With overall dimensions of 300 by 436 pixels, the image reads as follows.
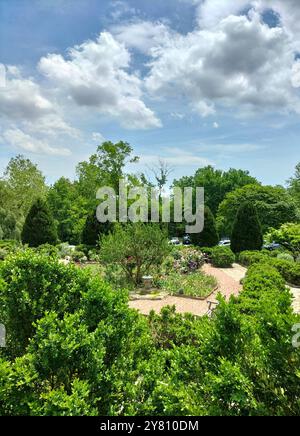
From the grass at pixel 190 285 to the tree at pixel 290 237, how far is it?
7.51 meters

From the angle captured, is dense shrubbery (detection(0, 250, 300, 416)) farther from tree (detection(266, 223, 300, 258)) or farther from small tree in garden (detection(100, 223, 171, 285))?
tree (detection(266, 223, 300, 258))

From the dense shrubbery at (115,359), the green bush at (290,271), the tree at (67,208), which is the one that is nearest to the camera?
the dense shrubbery at (115,359)

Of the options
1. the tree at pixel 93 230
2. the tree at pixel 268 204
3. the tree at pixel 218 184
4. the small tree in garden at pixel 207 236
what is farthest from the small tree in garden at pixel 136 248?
the tree at pixel 218 184

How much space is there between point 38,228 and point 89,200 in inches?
364

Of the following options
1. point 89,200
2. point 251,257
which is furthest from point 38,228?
point 251,257

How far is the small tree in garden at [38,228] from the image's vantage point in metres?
19.9

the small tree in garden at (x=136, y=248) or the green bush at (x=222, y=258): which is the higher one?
the small tree in garden at (x=136, y=248)

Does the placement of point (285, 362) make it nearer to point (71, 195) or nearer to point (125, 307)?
point (125, 307)

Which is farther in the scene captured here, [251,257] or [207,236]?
[207,236]

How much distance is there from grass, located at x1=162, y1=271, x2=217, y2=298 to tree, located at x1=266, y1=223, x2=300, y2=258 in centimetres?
751

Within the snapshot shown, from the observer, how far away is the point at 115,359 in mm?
3141

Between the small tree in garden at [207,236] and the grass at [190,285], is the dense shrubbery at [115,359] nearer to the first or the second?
the grass at [190,285]

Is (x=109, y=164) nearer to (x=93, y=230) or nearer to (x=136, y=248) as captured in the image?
(x=93, y=230)
